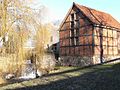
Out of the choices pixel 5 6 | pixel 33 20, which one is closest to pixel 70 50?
pixel 33 20

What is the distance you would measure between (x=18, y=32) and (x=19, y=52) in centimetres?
157

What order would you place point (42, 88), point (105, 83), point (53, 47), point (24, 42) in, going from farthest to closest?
point (53, 47) → point (24, 42) → point (42, 88) → point (105, 83)

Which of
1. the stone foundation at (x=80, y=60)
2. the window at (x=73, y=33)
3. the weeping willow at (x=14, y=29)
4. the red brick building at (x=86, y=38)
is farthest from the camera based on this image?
the window at (x=73, y=33)

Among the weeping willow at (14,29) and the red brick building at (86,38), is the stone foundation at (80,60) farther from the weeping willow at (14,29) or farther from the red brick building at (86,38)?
the weeping willow at (14,29)

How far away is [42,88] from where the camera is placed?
11.0 meters

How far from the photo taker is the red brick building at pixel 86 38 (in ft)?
89.8

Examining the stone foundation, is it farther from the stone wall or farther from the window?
the window

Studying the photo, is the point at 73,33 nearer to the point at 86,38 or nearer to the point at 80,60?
the point at 86,38

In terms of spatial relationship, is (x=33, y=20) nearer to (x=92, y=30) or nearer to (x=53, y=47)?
(x=92, y=30)

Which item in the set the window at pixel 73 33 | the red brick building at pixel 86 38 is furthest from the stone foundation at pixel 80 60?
the window at pixel 73 33

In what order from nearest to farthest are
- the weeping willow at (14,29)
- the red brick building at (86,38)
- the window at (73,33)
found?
the weeping willow at (14,29) < the red brick building at (86,38) < the window at (73,33)

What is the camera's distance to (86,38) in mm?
27953

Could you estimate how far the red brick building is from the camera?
27366 mm

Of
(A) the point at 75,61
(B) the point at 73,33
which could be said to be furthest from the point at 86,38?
(A) the point at 75,61
